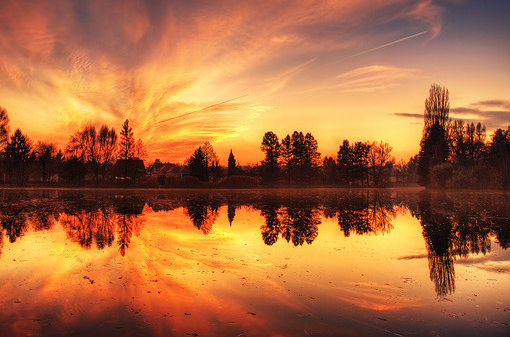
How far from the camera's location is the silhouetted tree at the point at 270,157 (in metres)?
79.8

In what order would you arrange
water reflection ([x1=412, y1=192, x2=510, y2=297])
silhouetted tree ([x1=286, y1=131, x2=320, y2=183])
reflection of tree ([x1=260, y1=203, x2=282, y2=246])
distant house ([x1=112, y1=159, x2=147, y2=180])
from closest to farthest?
water reflection ([x1=412, y1=192, x2=510, y2=297]) < reflection of tree ([x1=260, y1=203, x2=282, y2=246]) < distant house ([x1=112, y1=159, x2=147, y2=180]) < silhouetted tree ([x1=286, y1=131, x2=320, y2=183])

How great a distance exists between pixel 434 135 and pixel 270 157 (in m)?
37.4

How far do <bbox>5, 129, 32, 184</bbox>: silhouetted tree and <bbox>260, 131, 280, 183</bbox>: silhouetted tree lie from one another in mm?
53951

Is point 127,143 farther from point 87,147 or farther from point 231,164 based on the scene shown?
point 231,164

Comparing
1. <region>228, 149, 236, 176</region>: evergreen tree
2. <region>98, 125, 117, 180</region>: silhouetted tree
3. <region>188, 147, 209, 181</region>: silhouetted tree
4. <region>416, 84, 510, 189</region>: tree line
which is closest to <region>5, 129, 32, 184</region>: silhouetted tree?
<region>98, 125, 117, 180</region>: silhouetted tree

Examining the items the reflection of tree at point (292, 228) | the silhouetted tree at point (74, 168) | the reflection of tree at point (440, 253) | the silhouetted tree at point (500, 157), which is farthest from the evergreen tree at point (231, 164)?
the reflection of tree at point (440, 253)

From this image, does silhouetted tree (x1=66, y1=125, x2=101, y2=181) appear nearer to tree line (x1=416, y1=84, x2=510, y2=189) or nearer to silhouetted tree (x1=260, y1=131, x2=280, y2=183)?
silhouetted tree (x1=260, y1=131, x2=280, y2=183)

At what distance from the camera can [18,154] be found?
69.2 meters

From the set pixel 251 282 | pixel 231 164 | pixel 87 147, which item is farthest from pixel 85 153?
pixel 251 282

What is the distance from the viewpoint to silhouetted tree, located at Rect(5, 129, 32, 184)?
225 ft

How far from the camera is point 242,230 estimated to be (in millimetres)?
16344

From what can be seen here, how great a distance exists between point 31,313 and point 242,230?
10.8 meters

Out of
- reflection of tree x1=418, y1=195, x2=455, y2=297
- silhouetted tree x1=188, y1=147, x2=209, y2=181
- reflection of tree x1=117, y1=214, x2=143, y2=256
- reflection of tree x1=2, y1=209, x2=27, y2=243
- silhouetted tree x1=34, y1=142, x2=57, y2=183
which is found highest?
silhouetted tree x1=34, y1=142, x2=57, y2=183

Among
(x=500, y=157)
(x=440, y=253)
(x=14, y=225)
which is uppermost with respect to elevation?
(x=500, y=157)
